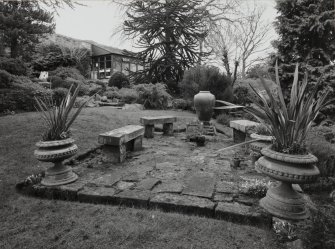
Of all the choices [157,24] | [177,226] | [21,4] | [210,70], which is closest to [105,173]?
[177,226]

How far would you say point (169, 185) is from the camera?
3146mm

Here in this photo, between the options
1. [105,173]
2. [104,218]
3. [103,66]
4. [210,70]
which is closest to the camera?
[104,218]

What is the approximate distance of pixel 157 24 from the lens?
13664mm

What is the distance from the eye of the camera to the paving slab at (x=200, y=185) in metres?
2.88

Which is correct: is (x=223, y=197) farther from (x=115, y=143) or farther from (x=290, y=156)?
(x=115, y=143)

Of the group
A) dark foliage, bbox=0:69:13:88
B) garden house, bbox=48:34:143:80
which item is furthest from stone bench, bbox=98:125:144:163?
garden house, bbox=48:34:143:80

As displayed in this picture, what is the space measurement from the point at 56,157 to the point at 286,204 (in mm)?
2901

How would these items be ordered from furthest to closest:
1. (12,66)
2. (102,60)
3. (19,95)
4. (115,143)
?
(102,60)
(12,66)
(19,95)
(115,143)

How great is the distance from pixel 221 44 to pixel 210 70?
28.7ft

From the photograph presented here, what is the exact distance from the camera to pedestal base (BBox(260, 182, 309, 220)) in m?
2.28

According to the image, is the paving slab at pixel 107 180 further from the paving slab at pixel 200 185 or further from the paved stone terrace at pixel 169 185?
the paving slab at pixel 200 185

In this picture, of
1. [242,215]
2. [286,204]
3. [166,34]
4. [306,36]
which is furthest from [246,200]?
[166,34]

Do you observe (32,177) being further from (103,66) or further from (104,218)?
(103,66)

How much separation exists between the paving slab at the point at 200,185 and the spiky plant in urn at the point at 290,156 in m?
0.71
